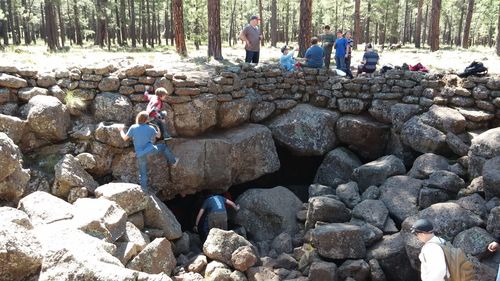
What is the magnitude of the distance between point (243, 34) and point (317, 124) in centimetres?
351

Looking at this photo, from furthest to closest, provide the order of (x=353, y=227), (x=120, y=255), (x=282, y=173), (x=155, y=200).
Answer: (x=282, y=173) → (x=155, y=200) → (x=353, y=227) → (x=120, y=255)

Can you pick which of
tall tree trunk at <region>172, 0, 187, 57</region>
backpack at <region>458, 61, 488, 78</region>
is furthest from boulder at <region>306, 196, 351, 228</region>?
tall tree trunk at <region>172, 0, 187, 57</region>

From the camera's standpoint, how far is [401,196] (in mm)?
9492

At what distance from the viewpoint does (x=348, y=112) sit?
12.7m

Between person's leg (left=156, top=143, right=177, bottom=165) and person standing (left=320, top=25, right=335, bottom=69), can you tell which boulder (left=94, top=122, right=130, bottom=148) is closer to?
person's leg (left=156, top=143, right=177, bottom=165)

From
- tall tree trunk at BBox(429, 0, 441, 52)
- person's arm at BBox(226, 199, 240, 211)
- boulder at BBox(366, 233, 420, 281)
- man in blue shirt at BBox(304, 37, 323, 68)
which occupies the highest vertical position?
tall tree trunk at BBox(429, 0, 441, 52)

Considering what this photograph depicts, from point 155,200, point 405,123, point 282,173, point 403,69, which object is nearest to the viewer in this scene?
point 155,200

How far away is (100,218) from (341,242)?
14.9ft

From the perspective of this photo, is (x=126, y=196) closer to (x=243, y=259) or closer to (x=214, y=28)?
(x=243, y=259)

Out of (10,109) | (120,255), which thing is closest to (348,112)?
(120,255)

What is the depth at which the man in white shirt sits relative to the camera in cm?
487

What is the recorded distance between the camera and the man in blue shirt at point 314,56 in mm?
12719

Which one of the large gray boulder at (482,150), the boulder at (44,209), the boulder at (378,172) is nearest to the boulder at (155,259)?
the boulder at (44,209)

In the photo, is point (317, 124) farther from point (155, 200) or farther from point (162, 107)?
point (155, 200)
